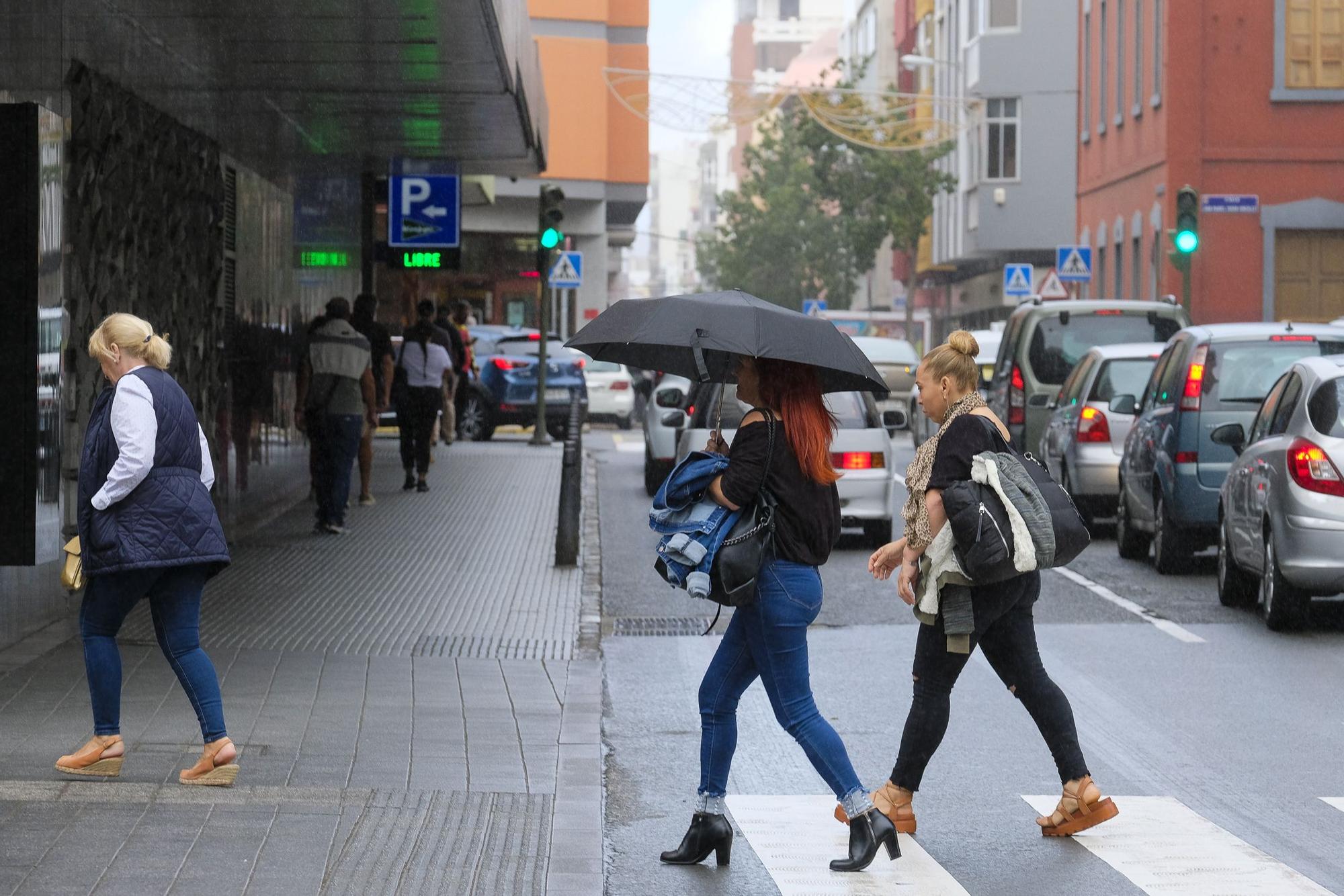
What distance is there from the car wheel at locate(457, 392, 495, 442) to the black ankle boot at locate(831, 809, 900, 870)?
2509cm

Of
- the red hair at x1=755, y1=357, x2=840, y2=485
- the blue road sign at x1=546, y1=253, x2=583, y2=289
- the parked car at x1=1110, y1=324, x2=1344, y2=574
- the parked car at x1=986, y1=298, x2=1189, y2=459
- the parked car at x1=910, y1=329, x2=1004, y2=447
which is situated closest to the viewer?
the red hair at x1=755, y1=357, x2=840, y2=485

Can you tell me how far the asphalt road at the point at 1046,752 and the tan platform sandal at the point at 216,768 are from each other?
4.42 feet

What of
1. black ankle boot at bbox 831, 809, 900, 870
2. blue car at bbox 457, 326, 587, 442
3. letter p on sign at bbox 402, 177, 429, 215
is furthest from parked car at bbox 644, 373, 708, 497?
black ankle boot at bbox 831, 809, 900, 870

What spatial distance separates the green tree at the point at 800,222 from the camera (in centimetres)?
7162

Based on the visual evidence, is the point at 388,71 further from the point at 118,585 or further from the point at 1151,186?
the point at 1151,186

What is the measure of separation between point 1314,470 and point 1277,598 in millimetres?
739

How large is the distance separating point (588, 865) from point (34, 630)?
567 cm

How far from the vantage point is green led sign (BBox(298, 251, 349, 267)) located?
2103cm

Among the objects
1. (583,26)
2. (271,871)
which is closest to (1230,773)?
(271,871)

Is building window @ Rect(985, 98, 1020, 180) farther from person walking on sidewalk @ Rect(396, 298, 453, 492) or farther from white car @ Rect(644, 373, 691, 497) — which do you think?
person walking on sidewalk @ Rect(396, 298, 453, 492)

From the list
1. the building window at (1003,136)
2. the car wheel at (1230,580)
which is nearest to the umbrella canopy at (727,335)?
the car wheel at (1230,580)

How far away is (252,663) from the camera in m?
10.2

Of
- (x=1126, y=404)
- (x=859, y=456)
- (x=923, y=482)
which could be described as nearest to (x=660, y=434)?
(x=859, y=456)

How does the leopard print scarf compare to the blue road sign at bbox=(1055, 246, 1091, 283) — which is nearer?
the leopard print scarf
